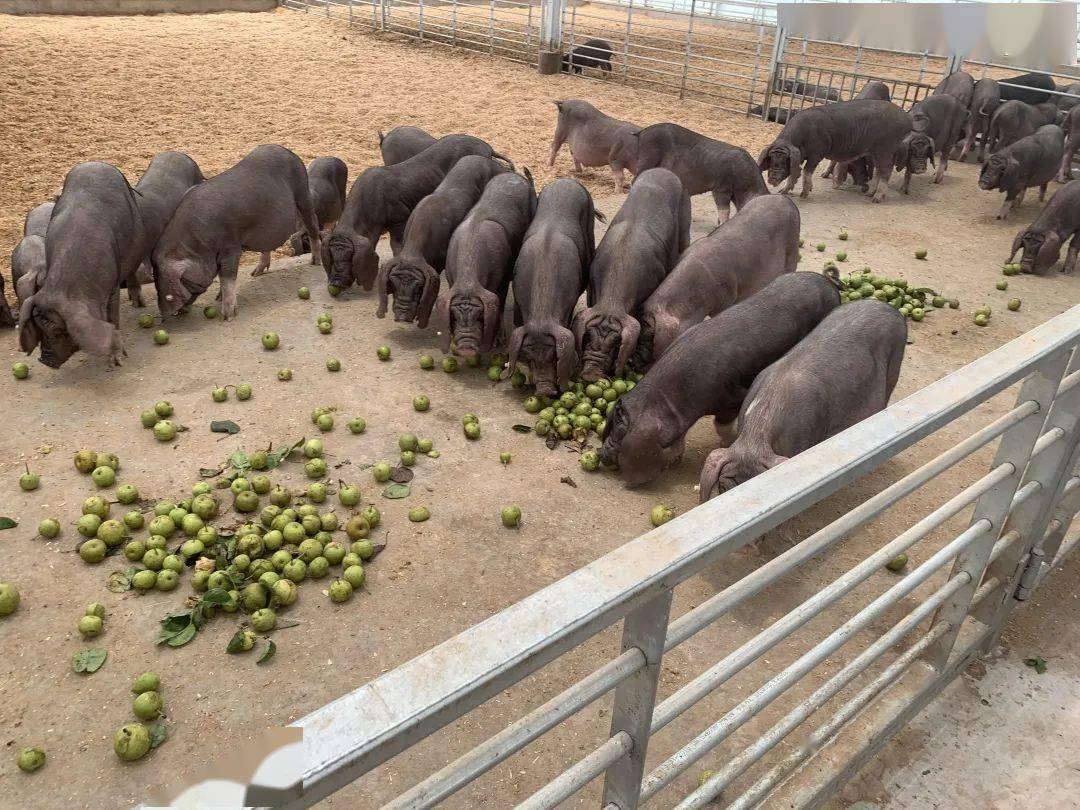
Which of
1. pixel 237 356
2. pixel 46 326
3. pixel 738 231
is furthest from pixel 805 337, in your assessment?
pixel 46 326

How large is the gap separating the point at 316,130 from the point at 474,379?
737cm

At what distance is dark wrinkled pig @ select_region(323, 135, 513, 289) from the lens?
718cm

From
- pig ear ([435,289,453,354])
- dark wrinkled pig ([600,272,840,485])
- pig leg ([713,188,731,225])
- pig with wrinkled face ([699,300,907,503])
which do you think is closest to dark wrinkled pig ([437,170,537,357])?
pig ear ([435,289,453,354])

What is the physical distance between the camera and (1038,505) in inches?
123

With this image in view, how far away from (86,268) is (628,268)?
12.7ft

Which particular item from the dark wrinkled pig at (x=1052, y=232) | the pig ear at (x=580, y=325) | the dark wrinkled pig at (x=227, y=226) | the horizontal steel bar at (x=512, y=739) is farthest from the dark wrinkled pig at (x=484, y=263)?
the dark wrinkled pig at (x=1052, y=232)

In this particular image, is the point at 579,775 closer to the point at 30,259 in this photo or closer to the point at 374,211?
the point at 30,259

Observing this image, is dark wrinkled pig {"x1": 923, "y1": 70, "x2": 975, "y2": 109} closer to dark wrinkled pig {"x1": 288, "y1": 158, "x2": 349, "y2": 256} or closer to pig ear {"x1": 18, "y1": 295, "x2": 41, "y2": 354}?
dark wrinkled pig {"x1": 288, "y1": 158, "x2": 349, "y2": 256}

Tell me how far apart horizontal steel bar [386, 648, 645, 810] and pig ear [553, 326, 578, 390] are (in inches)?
160

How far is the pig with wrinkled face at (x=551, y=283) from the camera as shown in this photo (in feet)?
18.8

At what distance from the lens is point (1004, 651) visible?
11.7ft

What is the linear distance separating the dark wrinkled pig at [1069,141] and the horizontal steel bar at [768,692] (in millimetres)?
11557

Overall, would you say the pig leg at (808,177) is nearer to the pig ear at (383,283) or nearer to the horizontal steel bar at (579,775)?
the pig ear at (383,283)

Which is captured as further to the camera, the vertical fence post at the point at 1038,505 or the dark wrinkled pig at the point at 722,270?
the dark wrinkled pig at the point at 722,270
